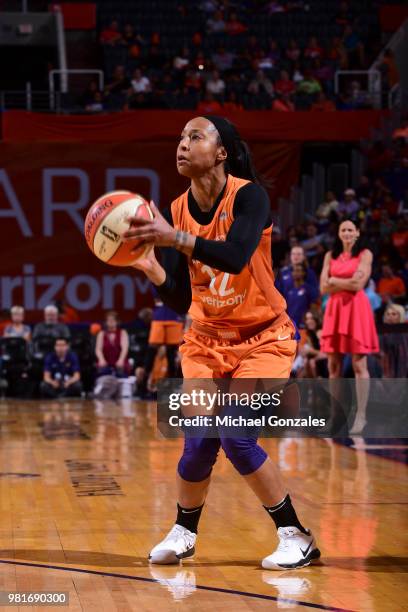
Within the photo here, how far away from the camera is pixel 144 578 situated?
4.32 metres

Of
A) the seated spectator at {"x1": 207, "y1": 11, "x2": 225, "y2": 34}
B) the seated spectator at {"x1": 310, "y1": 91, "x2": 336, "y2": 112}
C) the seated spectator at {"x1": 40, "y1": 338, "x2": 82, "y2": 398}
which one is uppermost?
the seated spectator at {"x1": 207, "y1": 11, "x2": 225, "y2": 34}

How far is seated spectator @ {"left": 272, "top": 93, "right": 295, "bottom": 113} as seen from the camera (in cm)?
1934

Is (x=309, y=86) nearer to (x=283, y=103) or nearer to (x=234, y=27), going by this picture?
(x=283, y=103)

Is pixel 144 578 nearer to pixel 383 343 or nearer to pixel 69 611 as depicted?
pixel 69 611

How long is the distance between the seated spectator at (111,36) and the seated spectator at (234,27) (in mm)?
2364

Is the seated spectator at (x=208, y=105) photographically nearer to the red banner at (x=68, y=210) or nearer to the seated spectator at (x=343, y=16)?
the red banner at (x=68, y=210)

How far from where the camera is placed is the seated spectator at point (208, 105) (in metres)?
18.8

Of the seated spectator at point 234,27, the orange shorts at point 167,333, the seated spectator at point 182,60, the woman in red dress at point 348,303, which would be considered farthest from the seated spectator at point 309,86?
the woman in red dress at point 348,303

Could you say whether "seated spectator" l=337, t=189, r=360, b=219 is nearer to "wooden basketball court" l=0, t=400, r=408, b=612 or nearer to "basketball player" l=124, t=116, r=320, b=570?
"wooden basketball court" l=0, t=400, r=408, b=612

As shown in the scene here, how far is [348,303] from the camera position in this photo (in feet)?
30.8

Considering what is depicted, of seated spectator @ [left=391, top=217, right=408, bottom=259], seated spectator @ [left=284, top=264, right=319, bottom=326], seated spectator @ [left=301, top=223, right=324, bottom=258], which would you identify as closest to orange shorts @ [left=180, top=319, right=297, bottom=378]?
seated spectator @ [left=284, top=264, right=319, bottom=326]

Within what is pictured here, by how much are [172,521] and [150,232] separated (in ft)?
7.39

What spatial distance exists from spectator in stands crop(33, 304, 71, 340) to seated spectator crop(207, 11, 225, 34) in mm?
10068

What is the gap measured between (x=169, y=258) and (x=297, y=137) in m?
14.3
